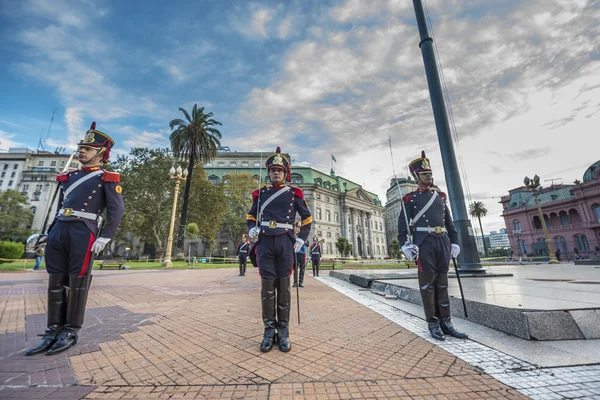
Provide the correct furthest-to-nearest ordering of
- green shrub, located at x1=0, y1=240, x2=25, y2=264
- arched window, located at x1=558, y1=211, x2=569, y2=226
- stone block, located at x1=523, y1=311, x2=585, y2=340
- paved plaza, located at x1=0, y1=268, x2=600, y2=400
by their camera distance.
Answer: arched window, located at x1=558, y1=211, x2=569, y2=226, green shrub, located at x1=0, y1=240, x2=25, y2=264, stone block, located at x1=523, y1=311, x2=585, y2=340, paved plaza, located at x1=0, y1=268, x2=600, y2=400

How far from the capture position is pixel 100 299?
5953mm

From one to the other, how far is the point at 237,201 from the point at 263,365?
4474cm

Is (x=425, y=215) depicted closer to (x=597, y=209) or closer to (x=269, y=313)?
(x=269, y=313)

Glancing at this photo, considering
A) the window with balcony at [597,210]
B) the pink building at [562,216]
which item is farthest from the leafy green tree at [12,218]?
the window with balcony at [597,210]

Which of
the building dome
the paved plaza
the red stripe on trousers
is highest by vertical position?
the building dome

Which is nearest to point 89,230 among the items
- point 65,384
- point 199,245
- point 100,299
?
point 65,384

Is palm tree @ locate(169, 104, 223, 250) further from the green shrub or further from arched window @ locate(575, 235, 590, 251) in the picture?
arched window @ locate(575, 235, 590, 251)

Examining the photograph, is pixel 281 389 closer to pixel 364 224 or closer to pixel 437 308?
pixel 437 308

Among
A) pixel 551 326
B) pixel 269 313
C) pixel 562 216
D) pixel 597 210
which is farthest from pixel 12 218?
pixel 562 216

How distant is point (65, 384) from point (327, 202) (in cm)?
5836

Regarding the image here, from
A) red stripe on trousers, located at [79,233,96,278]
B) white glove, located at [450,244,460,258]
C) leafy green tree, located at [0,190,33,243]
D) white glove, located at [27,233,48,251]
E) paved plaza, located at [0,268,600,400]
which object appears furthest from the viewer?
leafy green tree, located at [0,190,33,243]

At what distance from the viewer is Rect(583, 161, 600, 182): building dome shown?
131 ft

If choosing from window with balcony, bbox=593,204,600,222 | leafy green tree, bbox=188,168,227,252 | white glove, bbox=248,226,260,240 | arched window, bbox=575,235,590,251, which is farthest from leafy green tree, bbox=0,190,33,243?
window with balcony, bbox=593,204,600,222

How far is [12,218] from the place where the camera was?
46.9 metres
